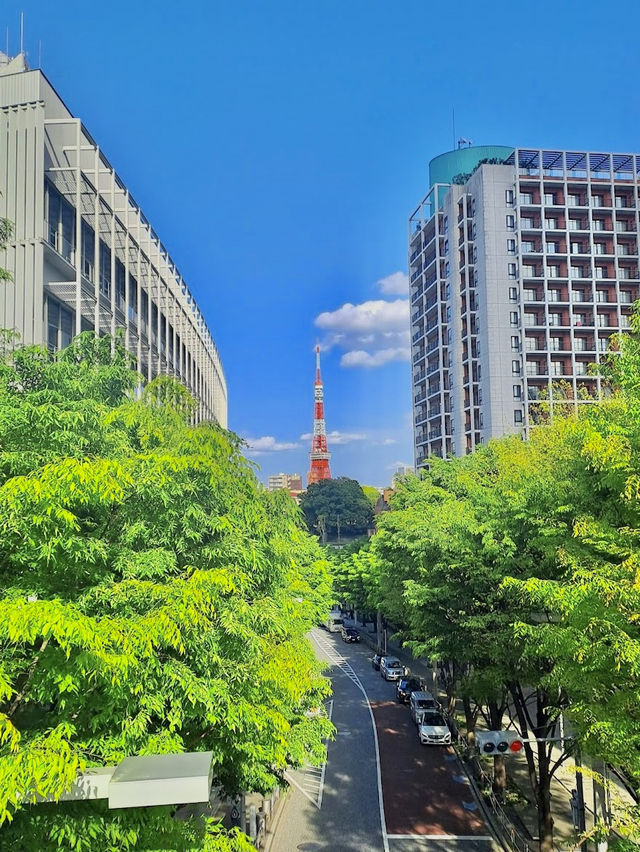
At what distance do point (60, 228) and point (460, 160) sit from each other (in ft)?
195

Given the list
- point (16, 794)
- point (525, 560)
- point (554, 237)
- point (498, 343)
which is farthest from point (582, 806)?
point (554, 237)

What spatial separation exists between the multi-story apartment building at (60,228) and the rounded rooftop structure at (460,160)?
2010 inches

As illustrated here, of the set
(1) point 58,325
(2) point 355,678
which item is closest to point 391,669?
(2) point 355,678

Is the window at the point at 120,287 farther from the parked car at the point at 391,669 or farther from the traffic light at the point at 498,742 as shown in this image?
the parked car at the point at 391,669

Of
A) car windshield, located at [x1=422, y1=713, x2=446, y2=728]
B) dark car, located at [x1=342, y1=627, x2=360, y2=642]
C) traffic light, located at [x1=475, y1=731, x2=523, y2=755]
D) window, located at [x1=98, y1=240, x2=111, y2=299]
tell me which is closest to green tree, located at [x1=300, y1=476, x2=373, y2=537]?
dark car, located at [x1=342, y1=627, x2=360, y2=642]

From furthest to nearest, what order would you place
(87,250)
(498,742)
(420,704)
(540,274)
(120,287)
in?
(540,274), (120,287), (420,704), (87,250), (498,742)

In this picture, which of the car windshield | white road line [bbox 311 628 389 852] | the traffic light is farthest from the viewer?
the car windshield

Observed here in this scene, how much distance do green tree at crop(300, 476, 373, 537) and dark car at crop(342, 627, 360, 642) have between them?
44.5 meters

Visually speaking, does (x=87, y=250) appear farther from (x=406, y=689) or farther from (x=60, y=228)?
(x=406, y=689)

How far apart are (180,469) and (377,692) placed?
91.3 feet

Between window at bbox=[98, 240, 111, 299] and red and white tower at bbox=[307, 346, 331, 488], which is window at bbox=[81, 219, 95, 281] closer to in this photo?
window at bbox=[98, 240, 111, 299]

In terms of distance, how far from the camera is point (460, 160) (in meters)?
69.7

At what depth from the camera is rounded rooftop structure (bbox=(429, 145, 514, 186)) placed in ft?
221

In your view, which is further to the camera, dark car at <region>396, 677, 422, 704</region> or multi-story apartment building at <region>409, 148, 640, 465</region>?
multi-story apartment building at <region>409, 148, 640, 465</region>
